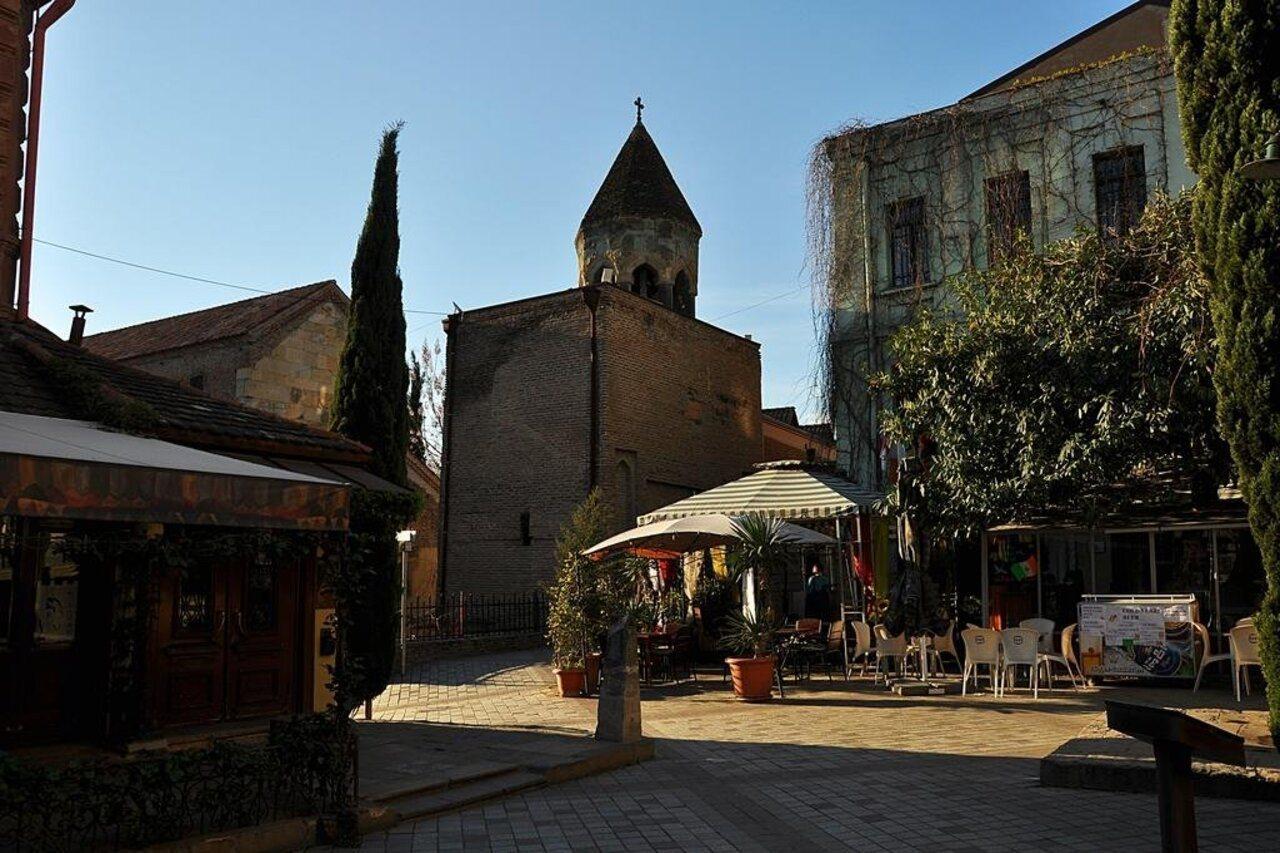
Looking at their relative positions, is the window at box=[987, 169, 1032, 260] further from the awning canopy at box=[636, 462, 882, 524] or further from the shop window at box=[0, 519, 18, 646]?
the shop window at box=[0, 519, 18, 646]

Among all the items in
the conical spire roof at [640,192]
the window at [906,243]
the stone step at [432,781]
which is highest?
the conical spire roof at [640,192]

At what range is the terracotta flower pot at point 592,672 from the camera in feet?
44.7

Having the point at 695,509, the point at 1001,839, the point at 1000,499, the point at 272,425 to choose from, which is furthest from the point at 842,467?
the point at 1001,839

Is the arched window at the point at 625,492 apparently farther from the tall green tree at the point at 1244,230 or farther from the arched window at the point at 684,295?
the tall green tree at the point at 1244,230

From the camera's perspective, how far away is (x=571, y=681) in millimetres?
13648

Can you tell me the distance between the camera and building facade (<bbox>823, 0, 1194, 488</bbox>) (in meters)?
16.9

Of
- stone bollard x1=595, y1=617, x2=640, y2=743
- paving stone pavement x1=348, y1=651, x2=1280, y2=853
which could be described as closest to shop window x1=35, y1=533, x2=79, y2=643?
paving stone pavement x1=348, y1=651, x2=1280, y2=853

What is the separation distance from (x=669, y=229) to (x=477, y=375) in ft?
20.7

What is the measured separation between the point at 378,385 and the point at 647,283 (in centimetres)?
1491

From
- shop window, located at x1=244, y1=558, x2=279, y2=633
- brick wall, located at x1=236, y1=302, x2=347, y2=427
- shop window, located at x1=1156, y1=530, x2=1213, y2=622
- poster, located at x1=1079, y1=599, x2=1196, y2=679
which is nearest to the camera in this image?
shop window, located at x1=244, y1=558, x2=279, y2=633

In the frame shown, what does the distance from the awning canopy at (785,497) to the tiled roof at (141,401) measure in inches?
254

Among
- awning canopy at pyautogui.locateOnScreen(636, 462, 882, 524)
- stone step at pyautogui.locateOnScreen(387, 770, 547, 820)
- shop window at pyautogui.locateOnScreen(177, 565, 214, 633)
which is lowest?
stone step at pyautogui.locateOnScreen(387, 770, 547, 820)

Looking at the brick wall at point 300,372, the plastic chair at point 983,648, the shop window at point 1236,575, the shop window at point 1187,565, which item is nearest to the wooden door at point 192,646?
the plastic chair at point 983,648

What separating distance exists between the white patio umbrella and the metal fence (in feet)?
18.0
